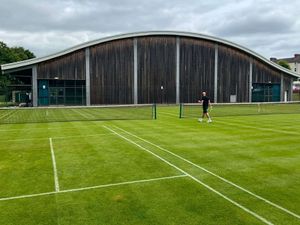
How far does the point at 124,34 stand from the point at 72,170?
145ft

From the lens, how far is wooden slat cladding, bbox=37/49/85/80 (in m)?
47.3

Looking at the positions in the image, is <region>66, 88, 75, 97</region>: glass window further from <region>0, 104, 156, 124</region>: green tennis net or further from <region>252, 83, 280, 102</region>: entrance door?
<region>252, 83, 280, 102</region>: entrance door

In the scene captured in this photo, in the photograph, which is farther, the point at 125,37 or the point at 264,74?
the point at 264,74

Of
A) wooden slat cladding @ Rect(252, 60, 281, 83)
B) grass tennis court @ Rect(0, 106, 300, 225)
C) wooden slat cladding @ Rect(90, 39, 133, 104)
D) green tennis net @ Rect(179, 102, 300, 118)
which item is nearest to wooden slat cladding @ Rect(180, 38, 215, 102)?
wooden slat cladding @ Rect(90, 39, 133, 104)

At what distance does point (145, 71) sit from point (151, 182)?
149ft

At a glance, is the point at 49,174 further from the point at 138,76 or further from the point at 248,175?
the point at 138,76

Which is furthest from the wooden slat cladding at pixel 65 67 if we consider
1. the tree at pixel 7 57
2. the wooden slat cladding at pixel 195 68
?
the tree at pixel 7 57

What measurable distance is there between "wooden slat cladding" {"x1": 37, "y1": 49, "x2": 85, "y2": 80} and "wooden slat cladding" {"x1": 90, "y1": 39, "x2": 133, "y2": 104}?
166 cm

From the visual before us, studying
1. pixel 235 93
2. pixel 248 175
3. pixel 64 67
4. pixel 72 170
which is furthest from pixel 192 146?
pixel 235 93

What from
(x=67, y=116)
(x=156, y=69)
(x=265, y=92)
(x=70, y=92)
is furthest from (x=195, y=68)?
(x=67, y=116)

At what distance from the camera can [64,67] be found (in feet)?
158

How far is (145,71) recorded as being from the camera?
52.0m

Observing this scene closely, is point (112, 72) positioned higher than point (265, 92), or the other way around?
point (112, 72)

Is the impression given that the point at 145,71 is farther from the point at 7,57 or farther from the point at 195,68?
the point at 7,57
